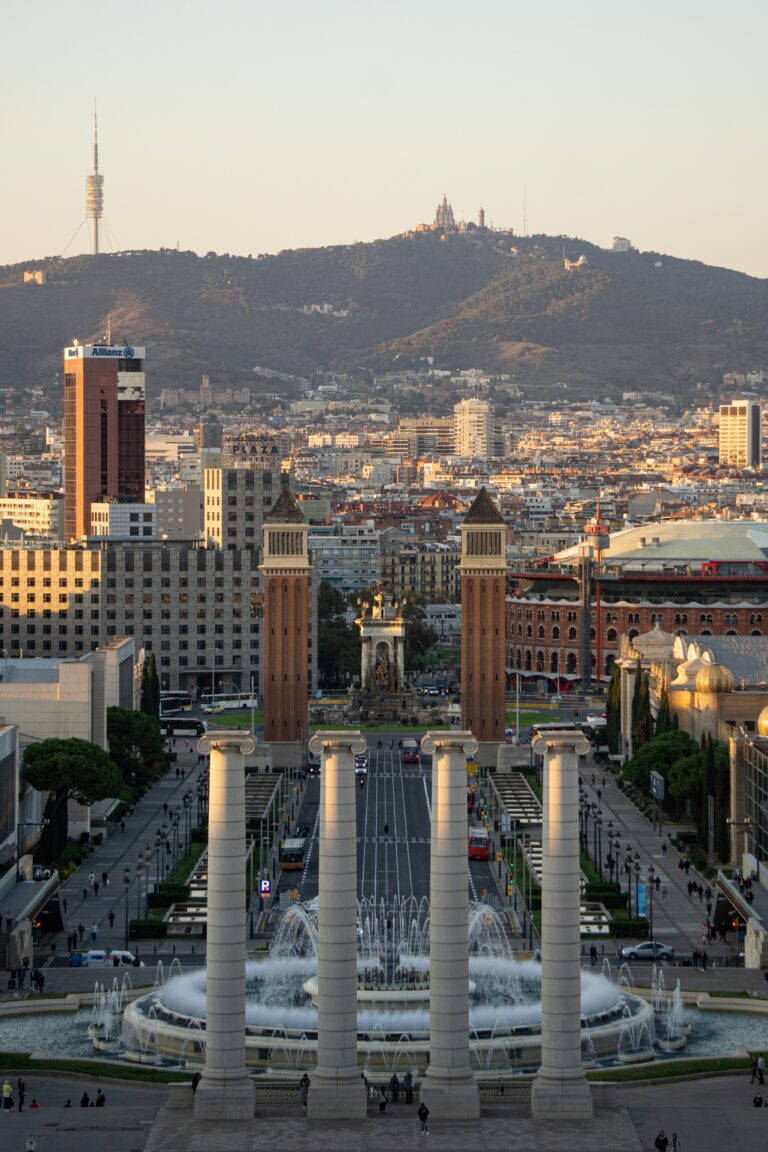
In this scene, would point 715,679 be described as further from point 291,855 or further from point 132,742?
point 132,742

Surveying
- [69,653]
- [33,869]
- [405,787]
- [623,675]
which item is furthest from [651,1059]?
[69,653]

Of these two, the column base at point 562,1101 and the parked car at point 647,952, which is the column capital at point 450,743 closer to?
the column base at point 562,1101

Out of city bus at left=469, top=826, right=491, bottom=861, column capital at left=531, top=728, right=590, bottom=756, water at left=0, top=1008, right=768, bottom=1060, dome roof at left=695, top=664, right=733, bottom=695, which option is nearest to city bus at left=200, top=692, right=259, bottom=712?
dome roof at left=695, top=664, right=733, bottom=695

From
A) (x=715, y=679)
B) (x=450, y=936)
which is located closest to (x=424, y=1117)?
(x=450, y=936)

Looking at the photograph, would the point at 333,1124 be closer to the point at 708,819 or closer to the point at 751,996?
the point at 751,996

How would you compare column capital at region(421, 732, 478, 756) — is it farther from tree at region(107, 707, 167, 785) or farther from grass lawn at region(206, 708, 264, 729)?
grass lawn at region(206, 708, 264, 729)

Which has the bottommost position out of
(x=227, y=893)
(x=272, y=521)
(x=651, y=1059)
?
(x=651, y=1059)

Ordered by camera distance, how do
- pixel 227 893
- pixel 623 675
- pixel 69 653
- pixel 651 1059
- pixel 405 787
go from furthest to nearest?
pixel 69 653
pixel 623 675
pixel 405 787
pixel 651 1059
pixel 227 893
